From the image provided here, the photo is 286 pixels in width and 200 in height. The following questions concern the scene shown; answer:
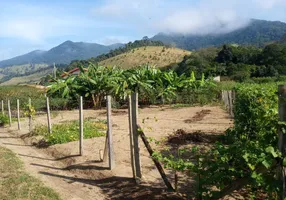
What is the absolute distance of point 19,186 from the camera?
5.94 metres

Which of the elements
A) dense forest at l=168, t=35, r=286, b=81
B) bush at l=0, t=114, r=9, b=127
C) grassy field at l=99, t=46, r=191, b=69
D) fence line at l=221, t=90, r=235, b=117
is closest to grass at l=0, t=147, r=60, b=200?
fence line at l=221, t=90, r=235, b=117

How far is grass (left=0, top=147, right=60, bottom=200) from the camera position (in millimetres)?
5465

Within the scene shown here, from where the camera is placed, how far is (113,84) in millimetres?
19016

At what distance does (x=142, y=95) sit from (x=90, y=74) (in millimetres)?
3812

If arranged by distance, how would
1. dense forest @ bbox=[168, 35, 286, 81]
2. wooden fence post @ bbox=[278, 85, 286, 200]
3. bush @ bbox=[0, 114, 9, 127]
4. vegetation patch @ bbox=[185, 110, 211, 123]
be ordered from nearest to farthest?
wooden fence post @ bbox=[278, 85, 286, 200] → vegetation patch @ bbox=[185, 110, 211, 123] → bush @ bbox=[0, 114, 9, 127] → dense forest @ bbox=[168, 35, 286, 81]

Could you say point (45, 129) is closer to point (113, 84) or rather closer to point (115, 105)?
point (113, 84)

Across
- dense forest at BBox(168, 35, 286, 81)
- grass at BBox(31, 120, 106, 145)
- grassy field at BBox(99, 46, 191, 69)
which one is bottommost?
grass at BBox(31, 120, 106, 145)

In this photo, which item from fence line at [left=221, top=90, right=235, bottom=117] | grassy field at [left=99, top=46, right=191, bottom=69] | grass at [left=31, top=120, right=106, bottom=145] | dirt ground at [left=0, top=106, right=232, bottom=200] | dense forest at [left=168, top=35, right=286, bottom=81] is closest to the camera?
dirt ground at [left=0, top=106, right=232, bottom=200]

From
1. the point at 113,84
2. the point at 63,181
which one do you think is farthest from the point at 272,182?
the point at 113,84

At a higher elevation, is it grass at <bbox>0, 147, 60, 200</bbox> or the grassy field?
the grassy field

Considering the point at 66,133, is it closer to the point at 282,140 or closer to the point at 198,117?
the point at 198,117

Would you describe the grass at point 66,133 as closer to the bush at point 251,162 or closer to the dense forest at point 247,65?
the bush at point 251,162

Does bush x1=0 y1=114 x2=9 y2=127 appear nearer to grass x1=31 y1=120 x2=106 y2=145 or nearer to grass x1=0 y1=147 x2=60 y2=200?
grass x1=31 y1=120 x2=106 y2=145

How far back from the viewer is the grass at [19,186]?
5.46 meters
